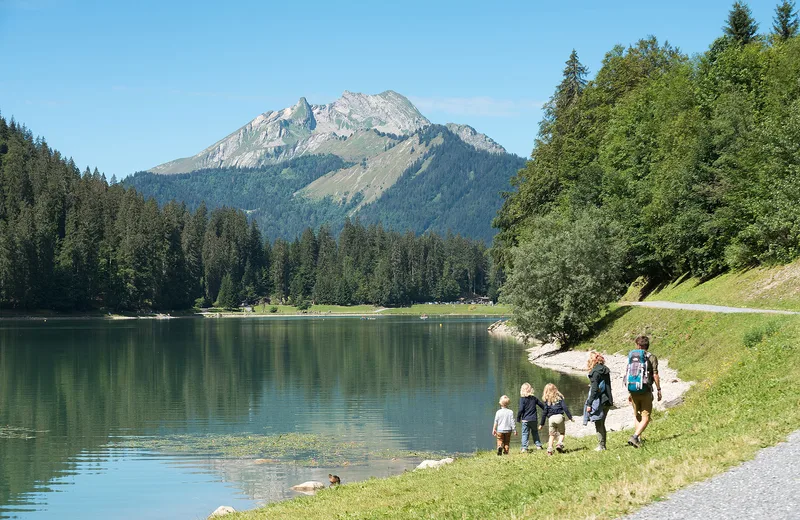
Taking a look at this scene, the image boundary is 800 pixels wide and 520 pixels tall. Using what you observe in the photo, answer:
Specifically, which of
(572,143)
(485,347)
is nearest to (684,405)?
(485,347)

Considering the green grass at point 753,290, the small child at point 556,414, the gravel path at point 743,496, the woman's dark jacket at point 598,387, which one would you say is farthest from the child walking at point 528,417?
the green grass at point 753,290

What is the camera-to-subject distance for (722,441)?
16594 millimetres

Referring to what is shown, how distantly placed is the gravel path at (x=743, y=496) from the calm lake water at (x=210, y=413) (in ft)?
49.3

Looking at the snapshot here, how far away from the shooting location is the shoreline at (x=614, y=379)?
2965cm

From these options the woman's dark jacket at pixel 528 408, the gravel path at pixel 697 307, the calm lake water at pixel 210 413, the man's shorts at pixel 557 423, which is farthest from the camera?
the gravel path at pixel 697 307

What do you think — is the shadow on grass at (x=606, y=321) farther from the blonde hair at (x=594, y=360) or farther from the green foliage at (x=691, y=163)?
the blonde hair at (x=594, y=360)

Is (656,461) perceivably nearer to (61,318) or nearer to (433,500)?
(433,500)

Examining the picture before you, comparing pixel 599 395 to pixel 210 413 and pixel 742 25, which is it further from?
pixel 742 25

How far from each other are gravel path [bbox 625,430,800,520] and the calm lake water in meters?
15.0

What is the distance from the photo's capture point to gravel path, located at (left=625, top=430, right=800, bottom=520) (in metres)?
11.5

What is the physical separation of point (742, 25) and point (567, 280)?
32957mm

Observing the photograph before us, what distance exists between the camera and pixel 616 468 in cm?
1611

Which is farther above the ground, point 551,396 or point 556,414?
point 551,396

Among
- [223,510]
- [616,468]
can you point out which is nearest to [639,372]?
[616,468]
